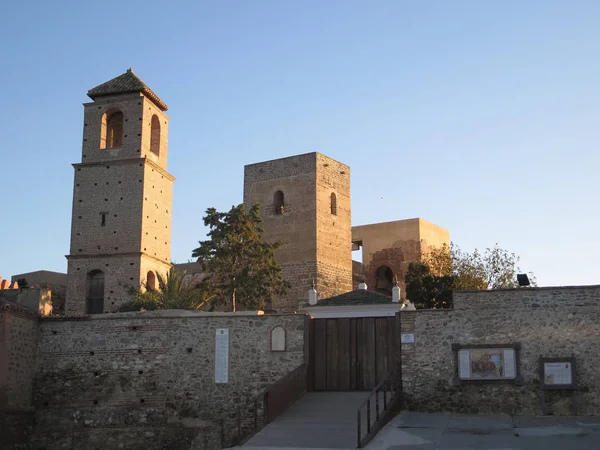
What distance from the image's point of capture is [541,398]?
1834 cm

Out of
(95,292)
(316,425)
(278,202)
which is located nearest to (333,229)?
(278,202)

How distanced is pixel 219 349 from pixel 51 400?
4858 mm

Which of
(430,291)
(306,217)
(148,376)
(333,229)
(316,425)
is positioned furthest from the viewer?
(333,229)

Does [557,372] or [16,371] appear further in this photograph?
[16,371]

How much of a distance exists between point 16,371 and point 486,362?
11850 mm

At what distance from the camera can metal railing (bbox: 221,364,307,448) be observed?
58.1 ft

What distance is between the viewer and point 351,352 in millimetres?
20500

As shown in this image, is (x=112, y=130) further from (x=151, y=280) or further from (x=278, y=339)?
(x=278, y=339)

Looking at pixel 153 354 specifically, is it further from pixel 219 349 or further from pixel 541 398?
pixel 541 398

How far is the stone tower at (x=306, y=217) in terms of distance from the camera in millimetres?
37719

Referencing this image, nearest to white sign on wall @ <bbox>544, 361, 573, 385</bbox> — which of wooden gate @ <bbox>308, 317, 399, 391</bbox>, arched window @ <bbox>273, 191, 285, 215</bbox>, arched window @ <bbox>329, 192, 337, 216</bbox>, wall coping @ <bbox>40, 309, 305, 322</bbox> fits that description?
wooden gate @ <bbox>308, 317, 399, 391</bbox>

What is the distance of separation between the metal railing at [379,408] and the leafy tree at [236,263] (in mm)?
12020

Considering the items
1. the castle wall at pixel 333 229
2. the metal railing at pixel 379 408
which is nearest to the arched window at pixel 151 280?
the castle wall at pixel 333 229

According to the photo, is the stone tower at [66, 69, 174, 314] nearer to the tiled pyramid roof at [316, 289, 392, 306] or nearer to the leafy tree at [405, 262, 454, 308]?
the tiled pyramid roof at [316, 289, 392, 306]
